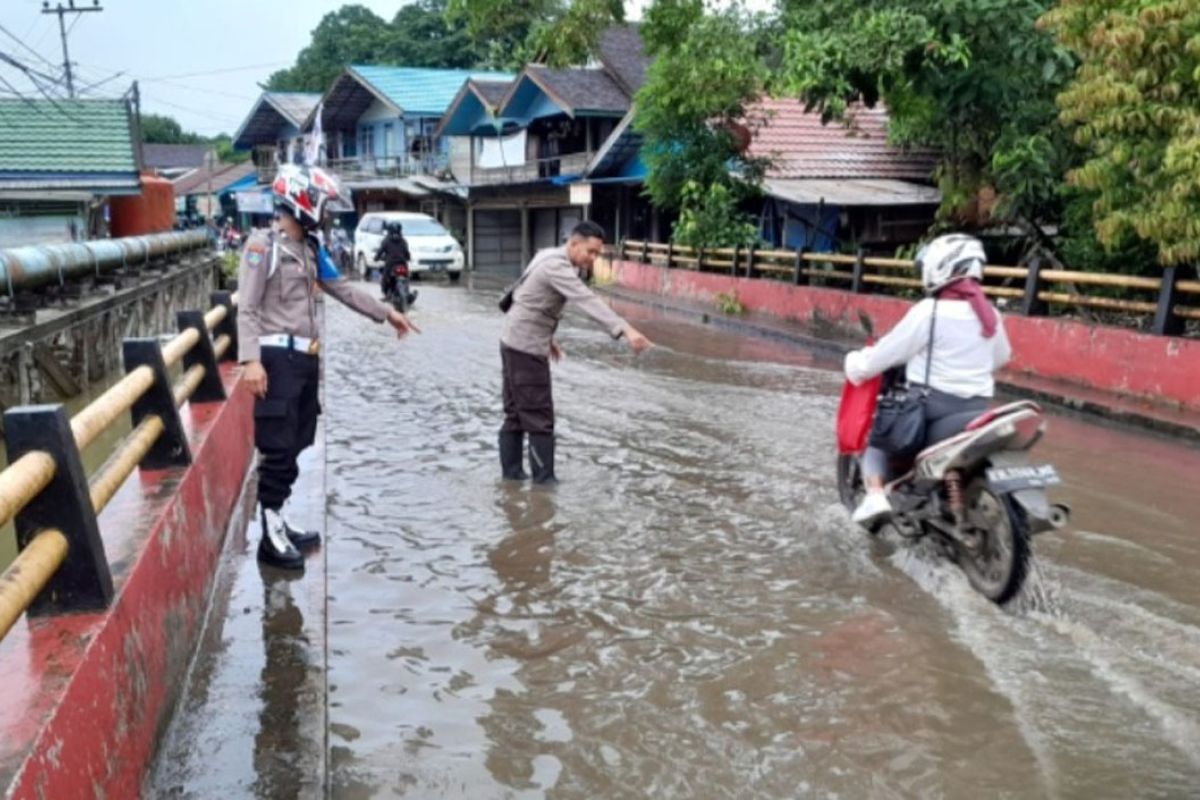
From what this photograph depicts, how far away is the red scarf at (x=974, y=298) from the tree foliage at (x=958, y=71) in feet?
26.4

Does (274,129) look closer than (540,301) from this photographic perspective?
No

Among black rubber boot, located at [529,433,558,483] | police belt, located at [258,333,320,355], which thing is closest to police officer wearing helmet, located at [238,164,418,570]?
police belt, located at [258,333,320,355]

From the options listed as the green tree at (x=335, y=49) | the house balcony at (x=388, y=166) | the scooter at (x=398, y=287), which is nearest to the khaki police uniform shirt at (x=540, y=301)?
the scooter at (x=398, y=287)

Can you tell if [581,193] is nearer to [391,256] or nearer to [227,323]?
[391,256]

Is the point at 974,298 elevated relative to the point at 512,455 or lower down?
elevated

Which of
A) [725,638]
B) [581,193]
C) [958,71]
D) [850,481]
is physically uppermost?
[958,71]

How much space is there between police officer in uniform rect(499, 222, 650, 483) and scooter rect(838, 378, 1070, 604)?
2.28 metres

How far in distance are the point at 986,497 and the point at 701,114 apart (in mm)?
17096

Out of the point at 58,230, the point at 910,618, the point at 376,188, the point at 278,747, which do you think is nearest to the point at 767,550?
the point at 910,618

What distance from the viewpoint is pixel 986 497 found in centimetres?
506

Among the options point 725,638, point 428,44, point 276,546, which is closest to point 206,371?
point 276,546

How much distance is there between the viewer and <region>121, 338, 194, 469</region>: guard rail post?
4.64m

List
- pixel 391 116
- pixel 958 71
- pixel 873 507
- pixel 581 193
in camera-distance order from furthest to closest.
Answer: pixel 391 116, pixel 581 193, pixel 958 71, pixel 873 507

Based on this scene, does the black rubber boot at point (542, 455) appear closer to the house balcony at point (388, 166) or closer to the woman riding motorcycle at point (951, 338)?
the woman riding motorcycle at point (951, 338)
